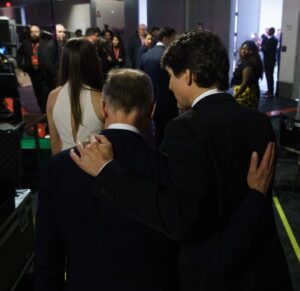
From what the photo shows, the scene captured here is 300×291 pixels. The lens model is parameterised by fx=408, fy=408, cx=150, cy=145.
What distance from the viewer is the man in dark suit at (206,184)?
0.92 meters

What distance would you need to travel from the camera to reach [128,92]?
1273 millimetres

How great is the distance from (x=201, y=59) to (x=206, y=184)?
0.35 metres

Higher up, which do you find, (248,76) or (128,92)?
(128,92)

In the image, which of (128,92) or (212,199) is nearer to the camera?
(212,199)

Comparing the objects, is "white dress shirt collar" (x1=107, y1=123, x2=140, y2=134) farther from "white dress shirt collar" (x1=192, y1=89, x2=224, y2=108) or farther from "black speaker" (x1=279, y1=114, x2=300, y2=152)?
"black speaker" (x1=279, y1=114, x2=300, y2=152)

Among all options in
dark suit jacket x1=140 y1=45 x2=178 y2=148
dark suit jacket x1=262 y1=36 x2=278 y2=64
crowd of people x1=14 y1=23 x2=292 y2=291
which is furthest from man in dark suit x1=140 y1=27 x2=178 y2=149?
dark suit jacket x1=262 y1=36 x2=278 y2=64

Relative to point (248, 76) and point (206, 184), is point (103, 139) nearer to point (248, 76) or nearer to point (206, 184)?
point (206, 184)

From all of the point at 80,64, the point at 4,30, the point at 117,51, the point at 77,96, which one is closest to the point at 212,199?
the point at 77,96

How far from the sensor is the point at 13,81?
9.46ft

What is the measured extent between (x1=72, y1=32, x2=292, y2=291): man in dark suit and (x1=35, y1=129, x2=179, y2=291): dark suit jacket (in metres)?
0.07

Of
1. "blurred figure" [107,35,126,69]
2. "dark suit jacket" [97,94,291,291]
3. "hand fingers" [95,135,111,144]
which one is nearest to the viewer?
"dark suit jacket" [97,94,291,291]

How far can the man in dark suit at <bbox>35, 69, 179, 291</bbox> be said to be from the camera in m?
1.08

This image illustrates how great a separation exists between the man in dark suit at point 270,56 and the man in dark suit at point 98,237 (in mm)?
8235

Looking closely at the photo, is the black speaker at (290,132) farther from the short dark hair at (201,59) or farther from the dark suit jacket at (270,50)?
the dark suit jacket at (270,50)
